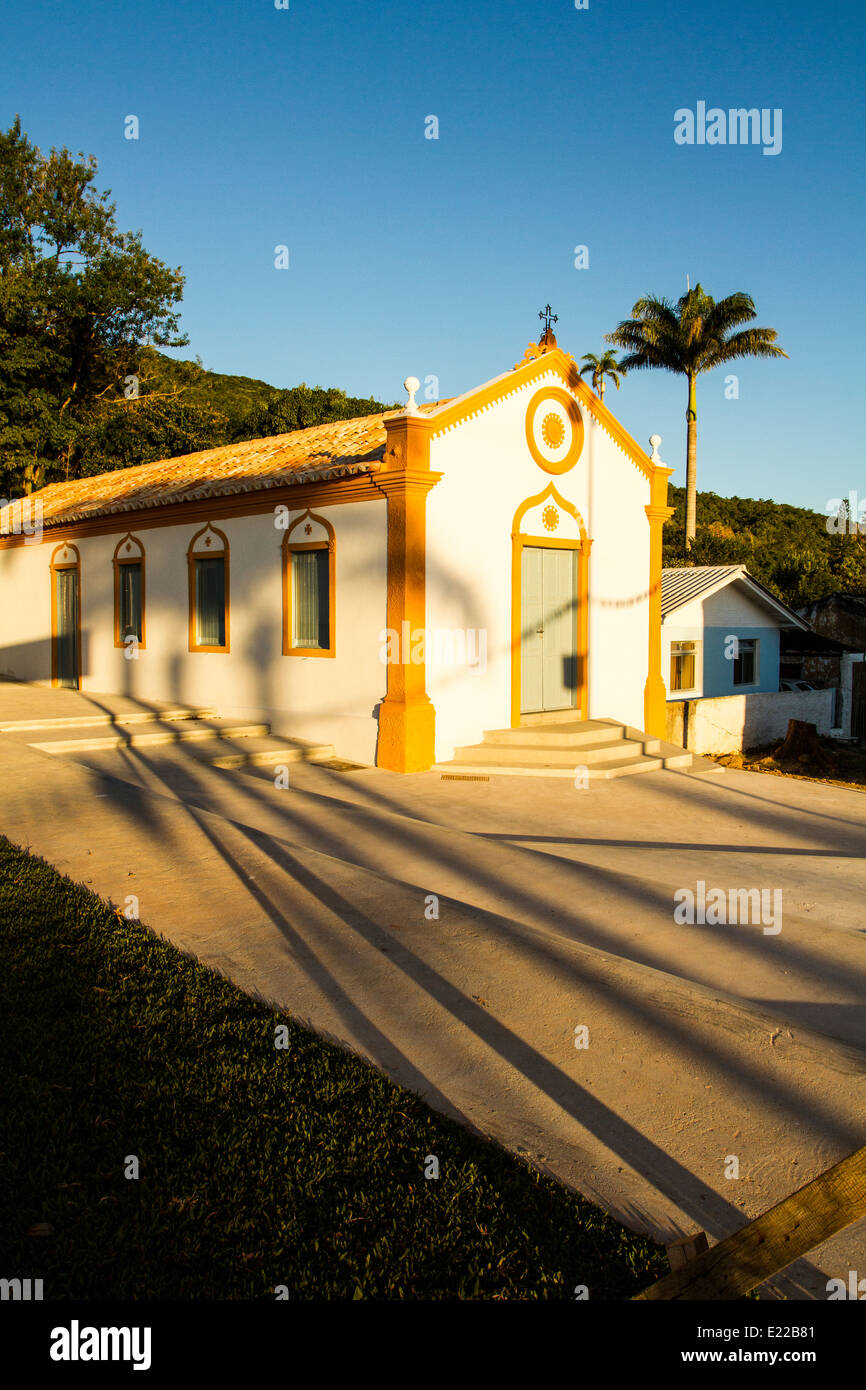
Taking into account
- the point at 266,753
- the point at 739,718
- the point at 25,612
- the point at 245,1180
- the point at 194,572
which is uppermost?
the point at 194,572

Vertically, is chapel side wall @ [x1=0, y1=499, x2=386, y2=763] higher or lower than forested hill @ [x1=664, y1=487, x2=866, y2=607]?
lower

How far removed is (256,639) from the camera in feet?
46.2

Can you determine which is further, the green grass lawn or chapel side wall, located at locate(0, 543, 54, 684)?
chapel side wall, located at locate(0, 543, 54, 684)

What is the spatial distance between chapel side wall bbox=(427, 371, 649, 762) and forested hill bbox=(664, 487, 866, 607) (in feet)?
68.4

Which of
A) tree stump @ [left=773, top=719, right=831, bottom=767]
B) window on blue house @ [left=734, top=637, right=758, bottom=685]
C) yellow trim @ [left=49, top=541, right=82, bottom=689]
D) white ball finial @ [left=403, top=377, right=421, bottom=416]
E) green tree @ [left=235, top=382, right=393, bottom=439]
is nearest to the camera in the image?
white ball finial @ [left=403, top=377, right=421, bottom=416]

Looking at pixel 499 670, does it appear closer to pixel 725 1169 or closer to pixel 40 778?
pixel 40 778

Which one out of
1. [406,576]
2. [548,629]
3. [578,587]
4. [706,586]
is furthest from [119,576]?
[706,586]

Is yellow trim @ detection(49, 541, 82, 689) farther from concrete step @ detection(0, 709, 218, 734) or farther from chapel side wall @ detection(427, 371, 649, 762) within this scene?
chapel side wall @ detection(427, 371, 649, 762)

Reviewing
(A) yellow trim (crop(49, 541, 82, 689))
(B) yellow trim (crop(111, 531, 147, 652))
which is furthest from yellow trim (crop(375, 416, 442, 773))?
(A) yellow trim (crop(49, 541, 82, 689))

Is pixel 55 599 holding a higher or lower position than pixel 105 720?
higher

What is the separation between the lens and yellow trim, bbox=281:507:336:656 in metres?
12.7

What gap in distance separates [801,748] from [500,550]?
30.5ft

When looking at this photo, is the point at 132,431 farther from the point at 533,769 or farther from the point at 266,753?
the point at 533,769

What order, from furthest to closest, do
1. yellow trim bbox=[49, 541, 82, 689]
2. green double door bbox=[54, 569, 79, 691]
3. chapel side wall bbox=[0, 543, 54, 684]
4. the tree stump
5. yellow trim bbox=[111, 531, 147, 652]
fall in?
1. chapel side wall bbox=[0, 543, 54, 684]
2. the tree stump
3. green double door bbox=[54, 569, 79, 691]
4. yellow trim bbox=[49, 541, 82, 689]
5. yellow trim bbox=[111, 531, 147, 652]
